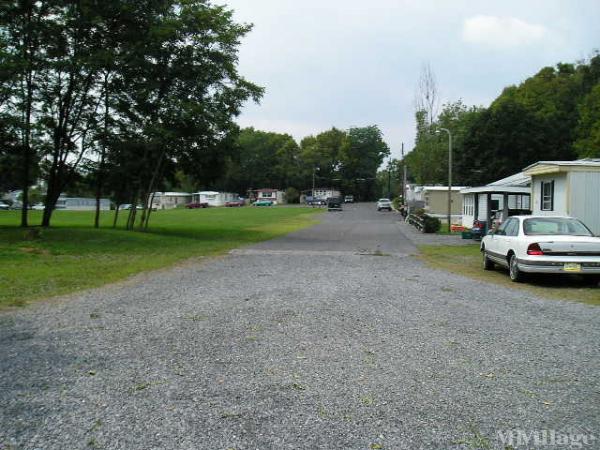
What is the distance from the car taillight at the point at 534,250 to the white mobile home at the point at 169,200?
9177 centimetres

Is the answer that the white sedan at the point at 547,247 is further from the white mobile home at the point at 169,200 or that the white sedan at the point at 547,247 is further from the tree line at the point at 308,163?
the tree line at the point at 308,163

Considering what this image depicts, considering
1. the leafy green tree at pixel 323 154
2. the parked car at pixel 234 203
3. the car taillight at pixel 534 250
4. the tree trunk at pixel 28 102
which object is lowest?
the car taillight at pixel 534 250

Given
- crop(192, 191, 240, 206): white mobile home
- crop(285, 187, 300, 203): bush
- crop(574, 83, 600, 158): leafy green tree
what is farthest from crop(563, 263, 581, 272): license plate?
crop(285, 187, 300, 203): bush

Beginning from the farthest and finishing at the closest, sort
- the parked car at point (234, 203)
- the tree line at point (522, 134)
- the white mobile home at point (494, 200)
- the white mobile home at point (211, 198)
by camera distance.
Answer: the parked car at point (234, 203) < the white mobile home at point (211, 198) < the tree line at point (522, 134) < the white mobile home at point (494, 200)

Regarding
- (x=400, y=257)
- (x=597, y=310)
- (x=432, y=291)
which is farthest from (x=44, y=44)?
(x=597, y=310)

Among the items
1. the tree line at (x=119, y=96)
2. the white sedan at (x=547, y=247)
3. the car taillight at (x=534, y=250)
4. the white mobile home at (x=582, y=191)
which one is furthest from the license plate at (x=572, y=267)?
the tree line at (x=119, y=96)

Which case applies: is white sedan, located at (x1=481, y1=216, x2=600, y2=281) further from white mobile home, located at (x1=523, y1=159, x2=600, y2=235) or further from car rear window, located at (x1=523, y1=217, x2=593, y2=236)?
white mobile home, located at (x1=523, y1=159, x2=600, y2=235)

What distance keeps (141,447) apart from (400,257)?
14.7 meters

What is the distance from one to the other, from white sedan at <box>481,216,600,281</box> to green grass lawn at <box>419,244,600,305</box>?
0.36 meters

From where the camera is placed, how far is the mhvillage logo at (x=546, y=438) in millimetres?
3650

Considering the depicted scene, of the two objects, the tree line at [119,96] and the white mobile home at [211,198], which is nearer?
the tree line at [119,96]

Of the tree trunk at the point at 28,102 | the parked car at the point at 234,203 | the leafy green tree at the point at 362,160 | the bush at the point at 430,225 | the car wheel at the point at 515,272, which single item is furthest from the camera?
the leafy green tree at the point at 362,160

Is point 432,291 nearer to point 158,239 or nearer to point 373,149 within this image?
point 158,239

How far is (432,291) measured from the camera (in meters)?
10.3
